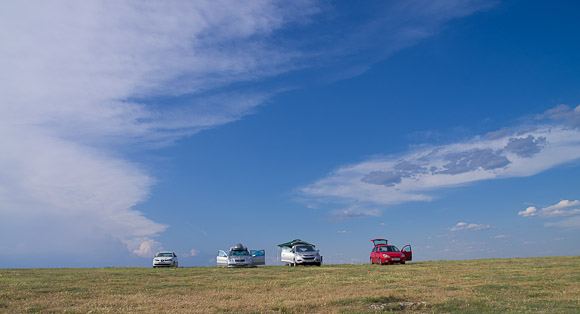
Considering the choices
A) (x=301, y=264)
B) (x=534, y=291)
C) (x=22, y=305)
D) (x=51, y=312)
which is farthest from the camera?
(x=301, y=264)

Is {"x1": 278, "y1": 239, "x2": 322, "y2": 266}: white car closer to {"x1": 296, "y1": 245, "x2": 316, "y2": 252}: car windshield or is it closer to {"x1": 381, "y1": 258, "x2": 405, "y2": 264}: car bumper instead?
{"x1": 296, "y1": 245, "x2": 316, "y2": 252}: car windshield

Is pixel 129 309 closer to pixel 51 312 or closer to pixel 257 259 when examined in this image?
pixel 51 312

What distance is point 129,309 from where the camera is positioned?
43.8 feet

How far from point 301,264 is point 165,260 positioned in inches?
561

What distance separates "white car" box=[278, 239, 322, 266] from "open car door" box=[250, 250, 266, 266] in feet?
7.66

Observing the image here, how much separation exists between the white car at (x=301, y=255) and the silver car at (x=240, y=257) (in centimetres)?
243

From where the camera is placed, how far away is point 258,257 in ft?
131

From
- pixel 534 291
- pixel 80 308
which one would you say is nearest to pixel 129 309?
pixel 80 308

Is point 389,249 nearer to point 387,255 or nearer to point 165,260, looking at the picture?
point 387,255

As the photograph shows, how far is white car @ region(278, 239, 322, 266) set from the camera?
127 ft

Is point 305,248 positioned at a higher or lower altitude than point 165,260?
higher

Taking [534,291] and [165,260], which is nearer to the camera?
[534,291]

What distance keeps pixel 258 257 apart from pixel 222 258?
3.56 meters

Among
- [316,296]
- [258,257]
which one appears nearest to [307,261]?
[258,257]
